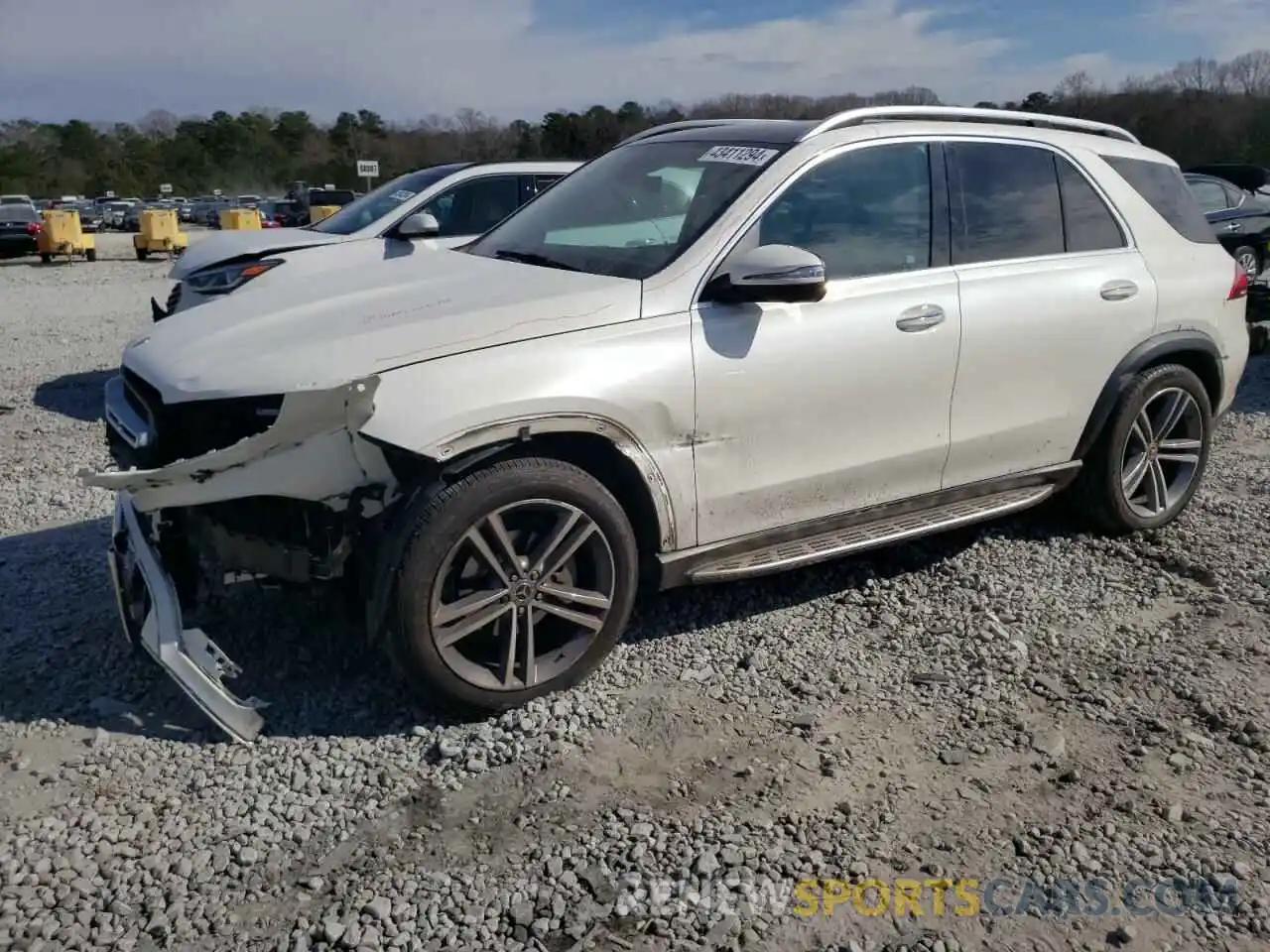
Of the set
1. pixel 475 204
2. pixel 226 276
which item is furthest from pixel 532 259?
pixel 475 204

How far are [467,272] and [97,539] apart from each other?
7.87 feet

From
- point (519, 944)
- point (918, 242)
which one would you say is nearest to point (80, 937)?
point (519, 944)

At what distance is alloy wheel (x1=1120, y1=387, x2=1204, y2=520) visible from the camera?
5.11 m

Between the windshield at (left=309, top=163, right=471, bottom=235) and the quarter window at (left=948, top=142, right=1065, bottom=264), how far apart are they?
5.24 m

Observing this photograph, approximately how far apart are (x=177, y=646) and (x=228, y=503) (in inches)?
18.3

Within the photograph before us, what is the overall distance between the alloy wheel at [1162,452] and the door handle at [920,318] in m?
1.39

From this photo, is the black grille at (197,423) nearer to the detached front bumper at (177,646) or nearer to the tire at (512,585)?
the detached front bumper at (177,646)

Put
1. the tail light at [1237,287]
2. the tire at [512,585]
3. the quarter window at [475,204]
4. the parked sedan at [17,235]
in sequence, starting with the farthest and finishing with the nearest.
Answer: the parked sedan at [17,235] < the quarter window at [475,204] < the tail light at [1237,287] < the tire at [512,585]

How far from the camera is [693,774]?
331 centimetres

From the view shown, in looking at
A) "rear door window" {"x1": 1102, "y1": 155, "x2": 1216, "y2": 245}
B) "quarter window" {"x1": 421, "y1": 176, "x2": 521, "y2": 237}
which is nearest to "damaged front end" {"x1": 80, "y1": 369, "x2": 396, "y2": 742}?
"rear door window" {"x1": 1102, "y1": 155, "x2": 1216, "y2": 245}

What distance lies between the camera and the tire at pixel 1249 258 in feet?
49.0

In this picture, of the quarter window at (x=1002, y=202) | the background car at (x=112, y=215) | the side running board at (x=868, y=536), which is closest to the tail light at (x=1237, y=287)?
the quarter window at (x=1002, y=202)

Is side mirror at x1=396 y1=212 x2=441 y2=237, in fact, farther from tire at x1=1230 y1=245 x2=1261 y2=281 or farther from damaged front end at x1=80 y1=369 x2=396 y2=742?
tire at x1=1230 y1=245 x2=1261 y2=281

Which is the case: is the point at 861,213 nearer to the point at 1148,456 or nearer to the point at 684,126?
the point at 684,126
